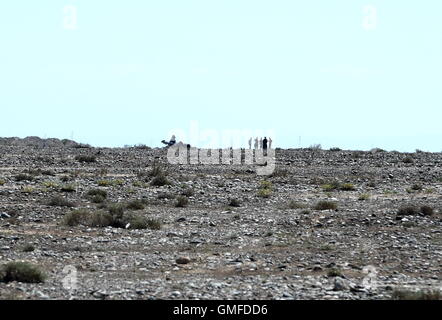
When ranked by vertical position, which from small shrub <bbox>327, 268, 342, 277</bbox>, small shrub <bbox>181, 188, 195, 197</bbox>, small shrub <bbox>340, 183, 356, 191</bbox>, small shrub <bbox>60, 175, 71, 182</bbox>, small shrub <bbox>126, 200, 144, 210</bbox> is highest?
small shrub <bbox>60, 175, 71, 182</bbox>

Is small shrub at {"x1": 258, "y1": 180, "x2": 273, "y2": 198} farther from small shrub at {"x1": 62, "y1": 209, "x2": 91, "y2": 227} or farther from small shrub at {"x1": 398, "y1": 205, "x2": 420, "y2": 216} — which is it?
small shrub at {"x1": 62, "y1": 209, "x2": 91, "y2": 227}

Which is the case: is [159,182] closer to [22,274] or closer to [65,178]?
[65,178]

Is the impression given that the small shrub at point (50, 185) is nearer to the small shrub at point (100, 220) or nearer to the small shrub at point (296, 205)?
the small shrub at point (100, 220)

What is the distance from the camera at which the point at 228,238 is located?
22.4 meters

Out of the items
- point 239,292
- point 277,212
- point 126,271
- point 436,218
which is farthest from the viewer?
point 277,212

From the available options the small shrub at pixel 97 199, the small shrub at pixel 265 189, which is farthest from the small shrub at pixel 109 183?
the small shrub at pixel 265 189

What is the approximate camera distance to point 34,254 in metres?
19.2

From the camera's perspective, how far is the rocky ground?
15.4m

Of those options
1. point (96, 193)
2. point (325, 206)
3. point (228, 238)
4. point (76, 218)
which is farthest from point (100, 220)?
point (325, 206)

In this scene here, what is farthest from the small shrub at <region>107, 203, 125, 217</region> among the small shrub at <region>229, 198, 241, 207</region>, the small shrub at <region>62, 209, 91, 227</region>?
the small shrub at <region>229, 198, 241, 207</region>
